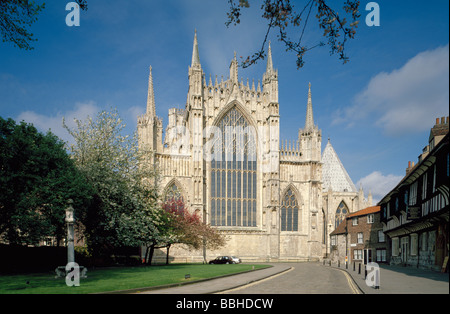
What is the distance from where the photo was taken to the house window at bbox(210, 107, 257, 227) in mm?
50094

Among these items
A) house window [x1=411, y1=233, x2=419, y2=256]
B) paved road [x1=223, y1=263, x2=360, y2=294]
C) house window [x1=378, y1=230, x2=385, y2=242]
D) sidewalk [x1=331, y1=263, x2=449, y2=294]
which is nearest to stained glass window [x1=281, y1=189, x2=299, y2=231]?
house window [x1=378, y1=230, x2=385, y2=242]

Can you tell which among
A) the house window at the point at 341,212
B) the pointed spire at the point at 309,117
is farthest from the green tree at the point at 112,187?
the house window at the point at 341,212

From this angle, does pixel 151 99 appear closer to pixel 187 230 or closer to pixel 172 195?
pixel 172 195

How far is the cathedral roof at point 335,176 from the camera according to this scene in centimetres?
7052

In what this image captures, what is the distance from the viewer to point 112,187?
29.3 m

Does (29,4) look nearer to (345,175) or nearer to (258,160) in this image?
(258,160)

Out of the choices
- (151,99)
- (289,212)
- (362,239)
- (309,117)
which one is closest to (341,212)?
(289,212)

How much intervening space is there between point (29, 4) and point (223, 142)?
3994 centimetres

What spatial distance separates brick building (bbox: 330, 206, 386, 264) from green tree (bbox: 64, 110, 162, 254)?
23.5 metres

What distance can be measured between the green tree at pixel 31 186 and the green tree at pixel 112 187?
10.6 feet

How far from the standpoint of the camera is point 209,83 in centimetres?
5212

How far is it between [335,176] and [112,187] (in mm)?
52229

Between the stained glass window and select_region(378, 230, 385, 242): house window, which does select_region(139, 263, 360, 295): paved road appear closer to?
select_region(378, 230, 385, 242): house window
